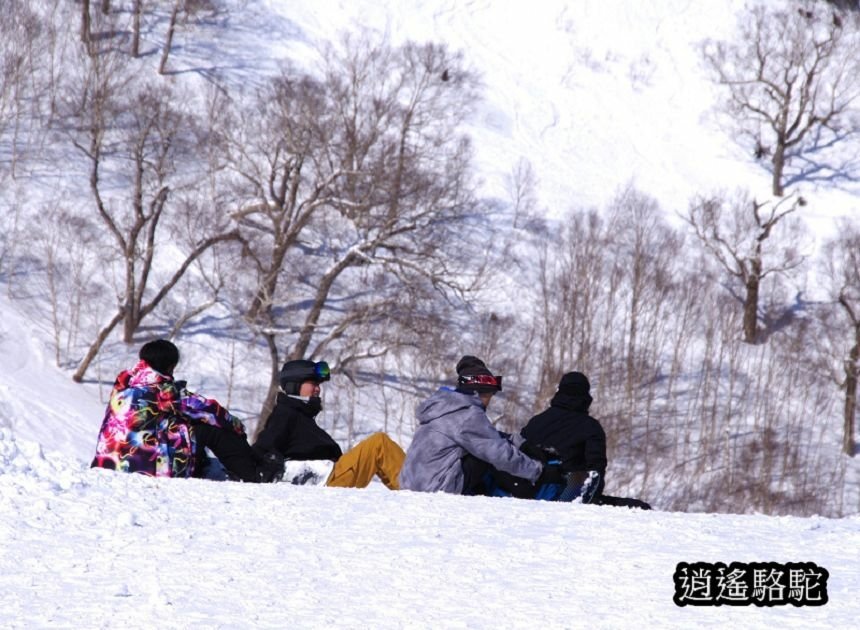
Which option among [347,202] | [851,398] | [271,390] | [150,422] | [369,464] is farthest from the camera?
[851,398]

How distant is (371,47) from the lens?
47.6 metres

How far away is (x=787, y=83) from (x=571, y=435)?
A: 4185cm

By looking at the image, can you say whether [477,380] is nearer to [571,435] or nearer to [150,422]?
[571,435]

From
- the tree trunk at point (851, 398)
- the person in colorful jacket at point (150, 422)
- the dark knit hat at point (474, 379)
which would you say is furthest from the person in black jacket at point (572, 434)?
the tree trunk at point (851, 398)

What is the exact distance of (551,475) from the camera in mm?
8312

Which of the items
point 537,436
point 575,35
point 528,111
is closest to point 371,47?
point 528,111

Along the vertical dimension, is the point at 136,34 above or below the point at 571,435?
above

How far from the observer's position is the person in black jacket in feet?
27.9

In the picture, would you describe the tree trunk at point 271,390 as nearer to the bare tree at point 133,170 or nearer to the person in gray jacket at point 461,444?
the bare tree at point 133,170

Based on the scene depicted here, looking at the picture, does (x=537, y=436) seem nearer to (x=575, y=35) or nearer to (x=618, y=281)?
(x=618, y=281)

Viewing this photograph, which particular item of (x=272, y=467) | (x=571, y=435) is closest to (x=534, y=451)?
(x=571, y=435)

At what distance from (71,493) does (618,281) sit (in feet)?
110

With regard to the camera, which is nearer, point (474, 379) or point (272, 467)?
point (474, 379)

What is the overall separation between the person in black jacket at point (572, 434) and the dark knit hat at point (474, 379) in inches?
24.9
